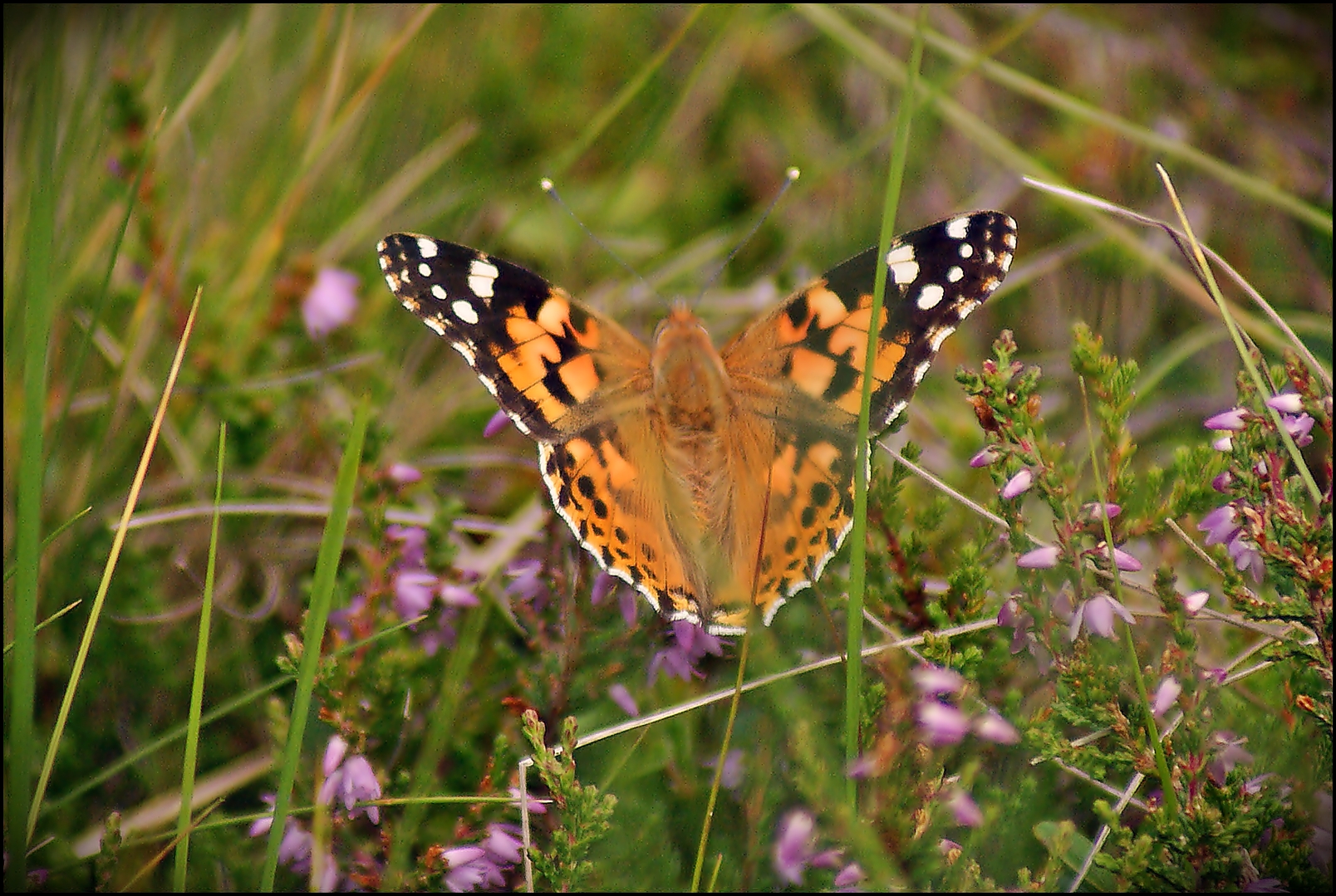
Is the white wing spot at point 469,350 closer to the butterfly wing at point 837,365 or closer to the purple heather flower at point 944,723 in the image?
the butterfly wing at point 837,365

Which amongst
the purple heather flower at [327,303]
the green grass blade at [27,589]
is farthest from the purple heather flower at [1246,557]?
the purple heather flower at [327,303]

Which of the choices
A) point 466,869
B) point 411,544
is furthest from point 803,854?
point 411,544

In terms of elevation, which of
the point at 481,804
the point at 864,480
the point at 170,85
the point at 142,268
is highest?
the point at 864,480

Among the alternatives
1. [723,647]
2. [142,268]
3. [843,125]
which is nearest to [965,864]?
[723,647]

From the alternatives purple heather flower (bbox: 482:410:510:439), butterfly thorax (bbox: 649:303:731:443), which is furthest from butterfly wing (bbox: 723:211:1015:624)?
purple heather flower (bbox: 482:410:510:439)

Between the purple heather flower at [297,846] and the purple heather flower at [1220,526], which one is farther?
the purple heather flower at [297,846]

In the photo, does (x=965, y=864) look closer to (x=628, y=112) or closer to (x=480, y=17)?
(x=628, y=112)

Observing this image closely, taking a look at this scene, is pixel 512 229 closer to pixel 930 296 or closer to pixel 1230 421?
pixel 930 296
